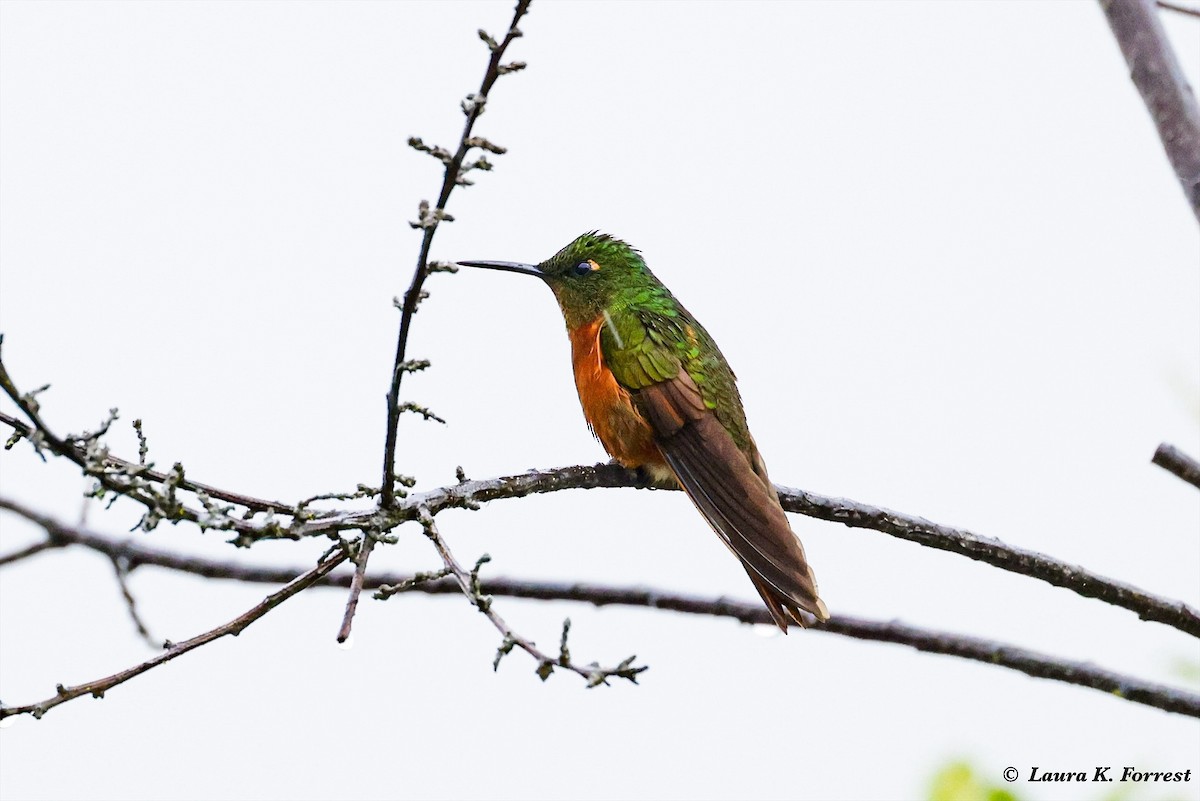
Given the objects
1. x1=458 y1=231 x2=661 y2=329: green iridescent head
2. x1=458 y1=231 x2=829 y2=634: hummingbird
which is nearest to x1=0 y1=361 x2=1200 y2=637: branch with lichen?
x1=458 y1=231 x2=829 y2=634: hummingbird

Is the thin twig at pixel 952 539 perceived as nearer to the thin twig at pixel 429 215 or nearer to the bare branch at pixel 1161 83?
the thin twig at pixel 429 215

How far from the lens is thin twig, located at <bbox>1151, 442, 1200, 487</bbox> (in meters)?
2.66

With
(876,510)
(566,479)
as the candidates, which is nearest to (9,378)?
(566,479)

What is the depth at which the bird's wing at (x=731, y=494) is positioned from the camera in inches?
144

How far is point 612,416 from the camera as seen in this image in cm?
455

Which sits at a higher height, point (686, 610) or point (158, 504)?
point (158, 504)

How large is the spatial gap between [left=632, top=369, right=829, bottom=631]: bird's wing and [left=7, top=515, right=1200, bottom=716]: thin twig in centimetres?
12

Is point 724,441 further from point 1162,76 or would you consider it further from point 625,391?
point 1162,76

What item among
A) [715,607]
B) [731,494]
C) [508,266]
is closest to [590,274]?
[508,266]

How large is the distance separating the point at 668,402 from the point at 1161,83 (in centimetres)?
206

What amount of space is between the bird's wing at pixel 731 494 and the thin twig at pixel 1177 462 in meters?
1.15

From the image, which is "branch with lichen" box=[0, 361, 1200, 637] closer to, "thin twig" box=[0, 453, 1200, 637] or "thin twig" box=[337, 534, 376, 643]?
"thin twig" box=[0, 453, 1200, 637]

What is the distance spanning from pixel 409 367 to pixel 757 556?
1.80 m

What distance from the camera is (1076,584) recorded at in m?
3.17
